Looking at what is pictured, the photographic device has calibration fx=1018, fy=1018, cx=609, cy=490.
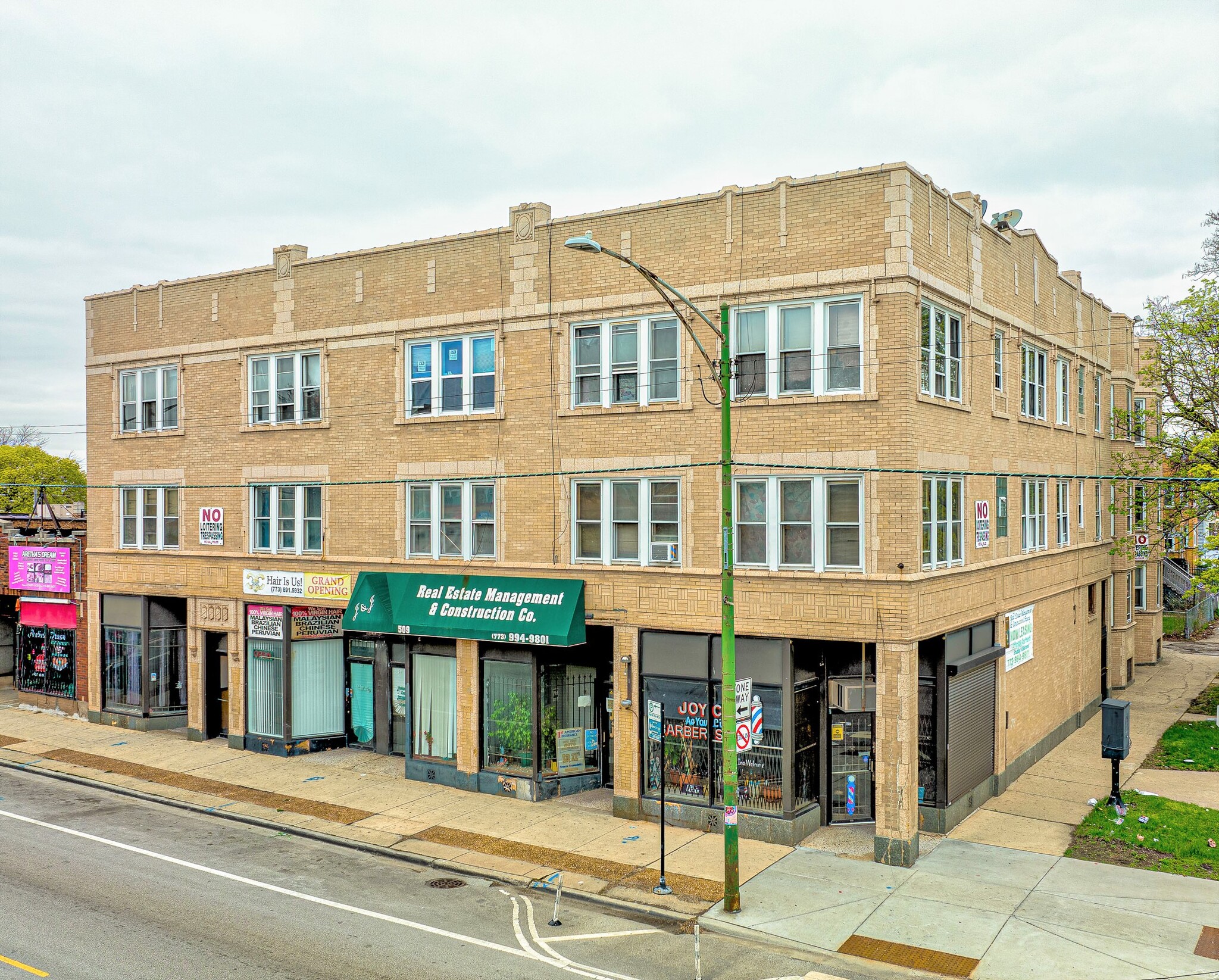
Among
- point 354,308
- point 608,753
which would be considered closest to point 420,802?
point 608,753

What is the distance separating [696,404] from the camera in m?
18.4

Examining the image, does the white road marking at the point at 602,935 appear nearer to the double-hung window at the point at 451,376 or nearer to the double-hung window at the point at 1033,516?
the double-hung window at the point at 451,376

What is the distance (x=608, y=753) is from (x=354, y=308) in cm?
1113

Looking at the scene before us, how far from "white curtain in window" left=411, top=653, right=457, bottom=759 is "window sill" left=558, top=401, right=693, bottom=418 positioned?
588 cm

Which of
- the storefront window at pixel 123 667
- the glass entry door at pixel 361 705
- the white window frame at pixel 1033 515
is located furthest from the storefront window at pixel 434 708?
the white window frame at pixel 1033 515

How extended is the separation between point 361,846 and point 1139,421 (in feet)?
90.7

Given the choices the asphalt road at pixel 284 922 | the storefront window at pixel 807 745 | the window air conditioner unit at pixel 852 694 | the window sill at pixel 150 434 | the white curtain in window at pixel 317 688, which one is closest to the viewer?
the asphalt road at pixel 284 922

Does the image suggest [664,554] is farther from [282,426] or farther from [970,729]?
[282,426]

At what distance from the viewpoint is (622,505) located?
1939cm

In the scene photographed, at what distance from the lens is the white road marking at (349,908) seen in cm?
1240

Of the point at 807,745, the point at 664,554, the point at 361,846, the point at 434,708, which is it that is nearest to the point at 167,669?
the point at 434,708

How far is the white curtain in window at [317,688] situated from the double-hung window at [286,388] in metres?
5.39

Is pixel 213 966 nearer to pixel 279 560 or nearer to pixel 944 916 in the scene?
pixel 944 916

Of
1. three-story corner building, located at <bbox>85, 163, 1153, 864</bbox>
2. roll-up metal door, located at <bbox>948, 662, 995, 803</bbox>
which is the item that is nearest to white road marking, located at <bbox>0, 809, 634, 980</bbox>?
→ three-story corner building, located at <bbox>85, 163, 1153, 864</bbox>
